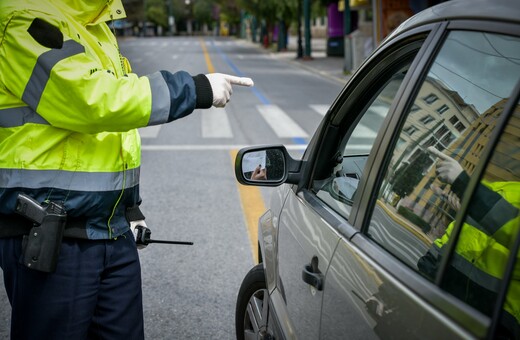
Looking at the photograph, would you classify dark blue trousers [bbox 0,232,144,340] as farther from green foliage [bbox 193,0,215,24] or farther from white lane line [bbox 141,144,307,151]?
green foliage [bbox 193,0,215,24]

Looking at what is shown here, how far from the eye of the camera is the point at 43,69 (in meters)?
1.93

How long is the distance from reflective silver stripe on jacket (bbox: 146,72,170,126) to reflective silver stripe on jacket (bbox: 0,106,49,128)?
12.8 inches

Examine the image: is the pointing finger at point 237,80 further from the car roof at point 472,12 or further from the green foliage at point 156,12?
the green foliage at point 156,12

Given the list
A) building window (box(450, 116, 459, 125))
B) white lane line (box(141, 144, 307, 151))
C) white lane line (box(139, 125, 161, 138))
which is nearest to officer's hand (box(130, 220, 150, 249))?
Result: building window (box(450, 116, 459, 125))

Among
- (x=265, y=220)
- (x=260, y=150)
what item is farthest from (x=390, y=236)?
(x=265, y=220)

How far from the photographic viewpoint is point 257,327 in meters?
2.90

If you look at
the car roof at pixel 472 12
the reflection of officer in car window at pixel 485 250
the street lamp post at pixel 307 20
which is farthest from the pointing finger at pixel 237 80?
the street lamp post at pixel 307 20

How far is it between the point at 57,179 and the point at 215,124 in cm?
1018

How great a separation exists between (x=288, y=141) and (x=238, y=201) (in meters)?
3.66

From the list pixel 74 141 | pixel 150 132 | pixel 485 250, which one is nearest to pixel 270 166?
pixel 74 141

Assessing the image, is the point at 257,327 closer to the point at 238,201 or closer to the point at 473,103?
the point at 473,103

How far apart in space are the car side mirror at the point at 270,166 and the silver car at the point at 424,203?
0.5 inches

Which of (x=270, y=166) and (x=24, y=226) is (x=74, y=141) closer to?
(x=24, y=226)

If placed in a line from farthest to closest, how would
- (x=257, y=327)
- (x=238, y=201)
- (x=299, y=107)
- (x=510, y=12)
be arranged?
(x=299, y=107)
(x=238, y=201)
(x=257, y=327)
(x=510, y=12)
